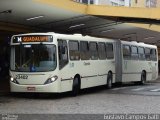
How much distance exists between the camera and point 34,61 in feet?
59.0

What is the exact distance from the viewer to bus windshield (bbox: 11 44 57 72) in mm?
17797

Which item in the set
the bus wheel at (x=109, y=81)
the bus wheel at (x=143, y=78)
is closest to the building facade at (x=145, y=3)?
the bus wheel at (x=143, y=78)

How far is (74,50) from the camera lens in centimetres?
1934

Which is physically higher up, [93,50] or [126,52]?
[93,50]

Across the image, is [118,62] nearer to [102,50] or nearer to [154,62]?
[102,50]

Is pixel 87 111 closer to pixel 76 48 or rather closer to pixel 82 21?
pixel 76 48

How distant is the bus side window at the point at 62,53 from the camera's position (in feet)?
59.3

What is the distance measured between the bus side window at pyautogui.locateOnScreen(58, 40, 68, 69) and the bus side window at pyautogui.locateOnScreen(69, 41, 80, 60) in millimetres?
423

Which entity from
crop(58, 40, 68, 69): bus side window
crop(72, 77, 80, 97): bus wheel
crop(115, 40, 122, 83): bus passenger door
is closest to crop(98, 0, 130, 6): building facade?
crop(115, 40, 122, 83): bus passenger door

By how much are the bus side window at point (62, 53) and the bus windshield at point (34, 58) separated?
32 cm

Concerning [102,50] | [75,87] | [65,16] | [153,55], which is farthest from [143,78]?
[75,87]

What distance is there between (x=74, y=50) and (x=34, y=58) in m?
2.05

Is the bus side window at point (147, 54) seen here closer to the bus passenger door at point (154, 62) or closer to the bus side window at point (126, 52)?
the bus passenger door at point (154, 62)

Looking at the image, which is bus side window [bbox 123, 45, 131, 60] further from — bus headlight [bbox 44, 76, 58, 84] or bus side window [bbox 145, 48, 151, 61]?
bus headlight [bbox 44, 76, 58, 84]
